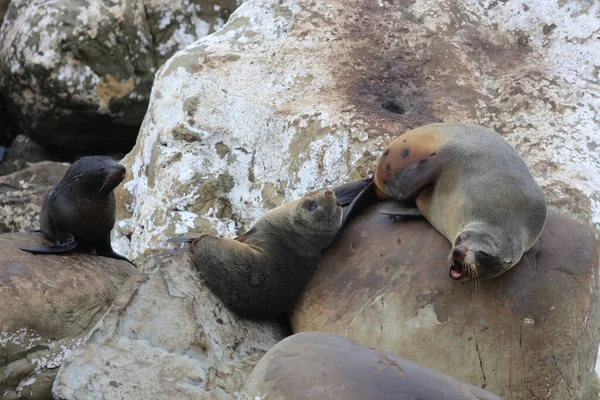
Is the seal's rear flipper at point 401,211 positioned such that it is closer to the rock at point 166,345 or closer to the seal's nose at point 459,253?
the seal's nose at point 459,253

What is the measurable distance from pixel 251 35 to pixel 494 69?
1.95 m

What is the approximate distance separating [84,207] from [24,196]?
8.32 feet

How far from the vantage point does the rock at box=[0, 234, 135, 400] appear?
Answer: 166 inches

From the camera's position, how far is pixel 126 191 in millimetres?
6340

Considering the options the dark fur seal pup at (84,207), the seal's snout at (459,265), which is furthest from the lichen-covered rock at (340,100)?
the seal's snout at (459,265)

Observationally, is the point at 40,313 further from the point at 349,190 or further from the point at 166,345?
the point at 349,190

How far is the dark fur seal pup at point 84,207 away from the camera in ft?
Result: 16.7

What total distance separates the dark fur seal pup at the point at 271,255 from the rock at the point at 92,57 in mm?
4522

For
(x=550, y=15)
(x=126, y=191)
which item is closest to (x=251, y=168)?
(x=126, y=191)

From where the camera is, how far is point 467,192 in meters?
3.92

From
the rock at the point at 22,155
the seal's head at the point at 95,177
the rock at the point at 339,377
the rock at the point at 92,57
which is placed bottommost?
the rock at the point at 22,155

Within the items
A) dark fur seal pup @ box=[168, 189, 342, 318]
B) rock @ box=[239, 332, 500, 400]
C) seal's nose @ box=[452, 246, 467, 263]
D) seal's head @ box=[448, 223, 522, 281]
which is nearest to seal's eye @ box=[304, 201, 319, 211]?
dark fur seal pup @ box=[168, 189, 342, 318]

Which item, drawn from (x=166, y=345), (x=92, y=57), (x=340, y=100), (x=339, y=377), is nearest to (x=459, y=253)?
(x=339, y=377)

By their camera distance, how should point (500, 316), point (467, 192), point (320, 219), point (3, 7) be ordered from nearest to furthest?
point (500, 316) < point (467, 192) < point (320, 219) < point (3, 7)
